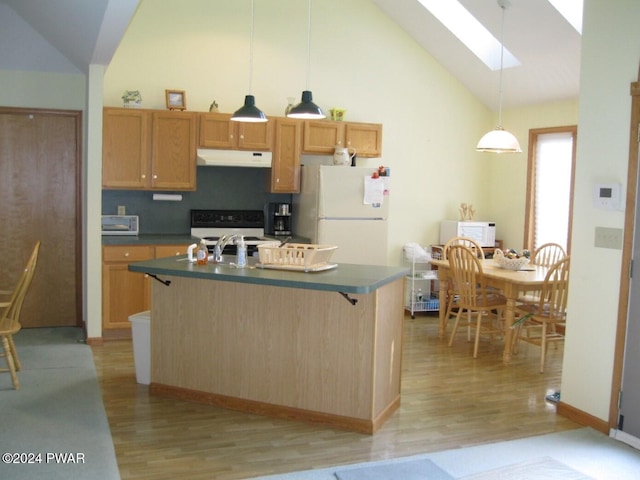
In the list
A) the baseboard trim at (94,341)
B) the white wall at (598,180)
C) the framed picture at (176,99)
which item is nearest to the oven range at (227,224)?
the framed picture at (176,99)

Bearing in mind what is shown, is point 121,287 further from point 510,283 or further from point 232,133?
point 510,283

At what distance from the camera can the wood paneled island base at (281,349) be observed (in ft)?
11.7

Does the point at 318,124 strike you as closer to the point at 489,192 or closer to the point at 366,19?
the point at 366,19

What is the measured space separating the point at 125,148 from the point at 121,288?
125 centimetres

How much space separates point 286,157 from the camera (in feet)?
20.1

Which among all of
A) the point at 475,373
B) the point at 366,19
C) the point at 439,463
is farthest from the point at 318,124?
the point at 439,463

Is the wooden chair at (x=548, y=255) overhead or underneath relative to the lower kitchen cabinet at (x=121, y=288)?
overhead

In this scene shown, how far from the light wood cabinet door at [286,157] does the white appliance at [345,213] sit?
0.12m

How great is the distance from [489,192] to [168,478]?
5387mm

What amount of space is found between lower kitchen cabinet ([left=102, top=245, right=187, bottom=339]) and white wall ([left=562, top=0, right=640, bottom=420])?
3.38m

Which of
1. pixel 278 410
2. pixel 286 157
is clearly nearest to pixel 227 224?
pixel 286 157

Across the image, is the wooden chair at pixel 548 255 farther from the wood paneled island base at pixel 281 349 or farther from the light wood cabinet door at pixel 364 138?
the wood paneled island base at pixel 281 349

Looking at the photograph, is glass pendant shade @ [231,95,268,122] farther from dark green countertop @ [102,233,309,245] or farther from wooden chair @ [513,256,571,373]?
wooden chair @ [513,256,571,373]

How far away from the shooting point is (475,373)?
481 cm
